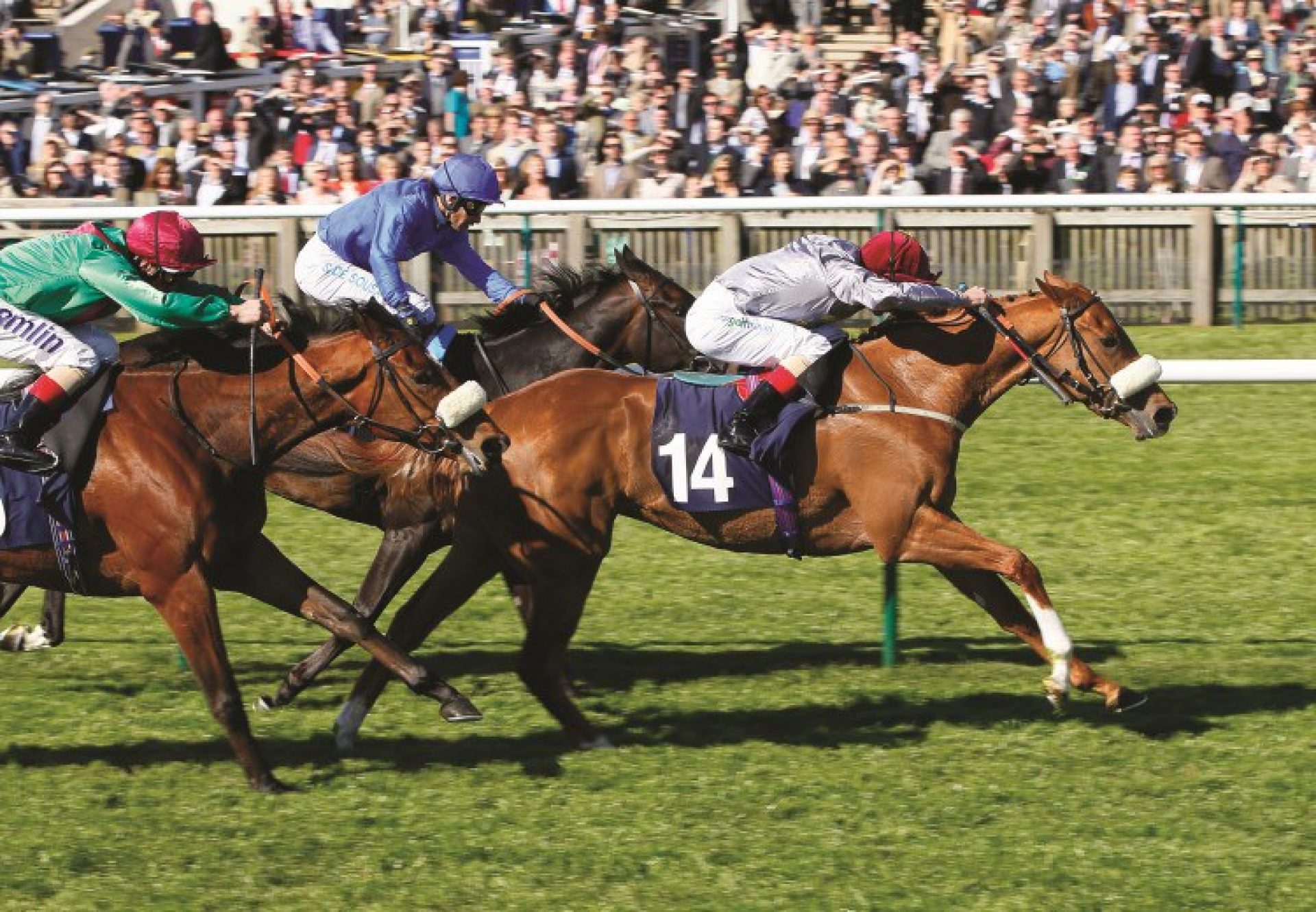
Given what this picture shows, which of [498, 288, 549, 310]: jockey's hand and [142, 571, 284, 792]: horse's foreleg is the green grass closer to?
[142, 571, 284, 792]: horse's foreleg

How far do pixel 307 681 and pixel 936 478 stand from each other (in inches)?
87.9

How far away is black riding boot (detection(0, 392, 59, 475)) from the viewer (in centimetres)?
612

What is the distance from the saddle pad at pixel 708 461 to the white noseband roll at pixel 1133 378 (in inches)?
38.9

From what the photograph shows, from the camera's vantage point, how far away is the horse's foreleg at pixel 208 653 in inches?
245

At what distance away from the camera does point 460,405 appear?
627 centimetres

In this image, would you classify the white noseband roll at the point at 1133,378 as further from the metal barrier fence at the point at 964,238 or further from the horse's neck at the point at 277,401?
the metal barrier fence at the point at 964,238

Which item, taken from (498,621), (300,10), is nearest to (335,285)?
(498,621)

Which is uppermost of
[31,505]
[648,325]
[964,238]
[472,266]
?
[472,266]

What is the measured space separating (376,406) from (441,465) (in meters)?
0.99

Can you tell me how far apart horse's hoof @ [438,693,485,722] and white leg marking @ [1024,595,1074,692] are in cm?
174

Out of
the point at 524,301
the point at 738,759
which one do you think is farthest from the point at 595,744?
the point at 524,301

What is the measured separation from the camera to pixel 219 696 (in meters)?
6.24

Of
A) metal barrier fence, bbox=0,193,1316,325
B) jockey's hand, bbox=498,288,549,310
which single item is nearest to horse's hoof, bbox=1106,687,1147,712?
jockey's hand, bbox=498,288,549,310

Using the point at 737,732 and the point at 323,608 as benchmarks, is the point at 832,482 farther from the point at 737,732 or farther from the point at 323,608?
the point at 323,608
